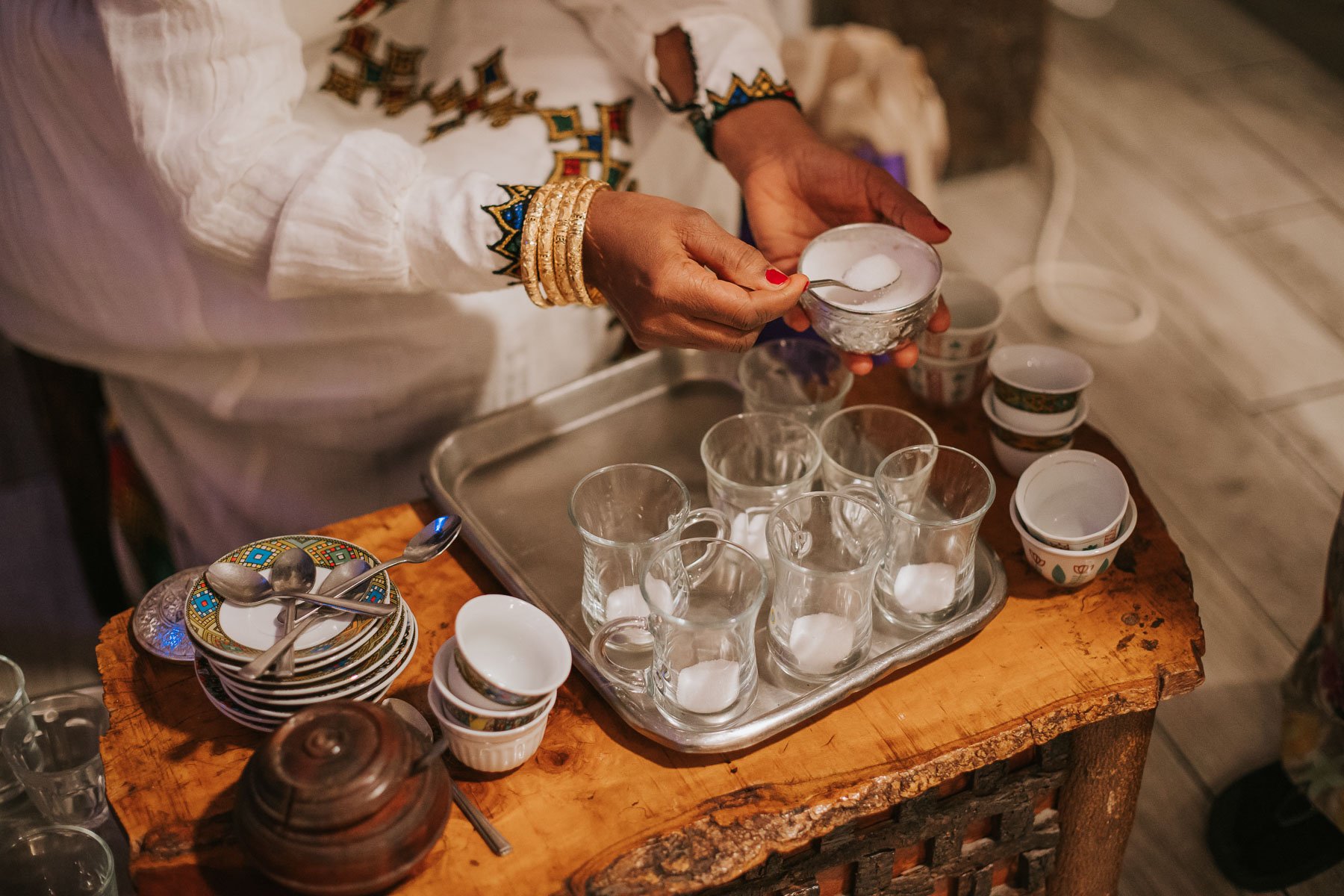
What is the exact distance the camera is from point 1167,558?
3.77 feet

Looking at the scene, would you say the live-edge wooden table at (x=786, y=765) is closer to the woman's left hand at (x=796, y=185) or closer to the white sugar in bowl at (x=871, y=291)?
the white sugar in bowl at (x=871, y=291)

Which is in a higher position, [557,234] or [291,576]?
[557,234]

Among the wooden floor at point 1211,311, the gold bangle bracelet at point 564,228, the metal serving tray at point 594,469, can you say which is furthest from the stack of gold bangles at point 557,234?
the wooden floor at point 1211,311

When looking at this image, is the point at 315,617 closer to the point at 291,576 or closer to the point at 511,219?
the point at 291,576

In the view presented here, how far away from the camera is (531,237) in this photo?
3.80ft

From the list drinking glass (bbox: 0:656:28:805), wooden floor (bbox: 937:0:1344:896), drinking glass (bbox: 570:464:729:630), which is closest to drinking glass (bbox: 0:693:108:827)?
drinking glass (bbox: 0:656:28:805)

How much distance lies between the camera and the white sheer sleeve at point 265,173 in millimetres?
1165

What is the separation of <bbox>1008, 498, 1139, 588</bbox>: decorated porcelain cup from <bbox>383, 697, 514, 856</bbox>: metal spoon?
0.55 m

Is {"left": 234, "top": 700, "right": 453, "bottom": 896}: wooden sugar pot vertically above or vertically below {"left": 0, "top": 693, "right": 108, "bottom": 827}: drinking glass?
above

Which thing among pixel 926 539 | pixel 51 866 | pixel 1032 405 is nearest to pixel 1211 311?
pixel 1032 405

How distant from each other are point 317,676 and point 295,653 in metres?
0.03

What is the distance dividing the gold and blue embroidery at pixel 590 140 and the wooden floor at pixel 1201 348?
1054 millimetres

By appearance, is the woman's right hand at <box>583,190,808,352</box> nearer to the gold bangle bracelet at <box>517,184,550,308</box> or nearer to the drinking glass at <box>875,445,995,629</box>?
the gold bangle bracelet at <box>517,184,550,308</box>

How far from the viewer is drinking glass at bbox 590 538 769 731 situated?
974 mm
